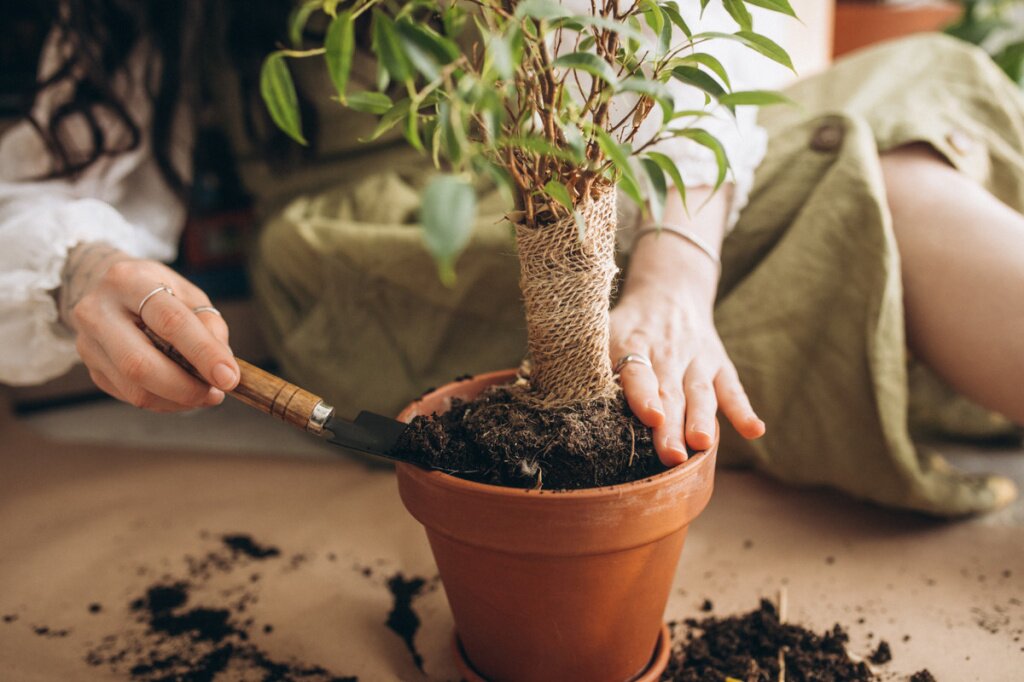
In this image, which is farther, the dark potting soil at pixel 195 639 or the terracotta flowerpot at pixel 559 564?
the dark potting soil at pixel 195 639

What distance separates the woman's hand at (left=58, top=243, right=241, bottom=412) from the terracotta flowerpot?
0.63 ft

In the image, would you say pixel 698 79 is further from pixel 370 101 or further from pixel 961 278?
pixel 961 278

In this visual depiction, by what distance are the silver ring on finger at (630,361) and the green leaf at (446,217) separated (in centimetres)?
38

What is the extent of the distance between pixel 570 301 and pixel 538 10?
10.4 inches

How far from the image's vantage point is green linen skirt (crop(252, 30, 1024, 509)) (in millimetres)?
925

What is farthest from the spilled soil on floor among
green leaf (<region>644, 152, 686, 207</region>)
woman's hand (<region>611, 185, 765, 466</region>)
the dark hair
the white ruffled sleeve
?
the dark hair

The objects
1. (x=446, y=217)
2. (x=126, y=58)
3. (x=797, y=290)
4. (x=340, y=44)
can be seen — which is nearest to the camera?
(x=446, y=217)

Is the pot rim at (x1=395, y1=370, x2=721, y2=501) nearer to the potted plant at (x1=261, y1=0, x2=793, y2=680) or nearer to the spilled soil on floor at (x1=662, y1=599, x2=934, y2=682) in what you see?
the potted plant at (x1=261, y1=0, x2=793, y2=680)

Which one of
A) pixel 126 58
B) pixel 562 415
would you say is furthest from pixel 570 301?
pixel 126 58

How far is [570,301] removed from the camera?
0.65 meters

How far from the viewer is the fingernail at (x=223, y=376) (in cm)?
67

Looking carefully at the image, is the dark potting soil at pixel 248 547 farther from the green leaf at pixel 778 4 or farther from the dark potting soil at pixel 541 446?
the green leaf at pixel 778 4

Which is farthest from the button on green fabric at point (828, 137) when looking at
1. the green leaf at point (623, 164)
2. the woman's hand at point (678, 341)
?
the green leaf at point (623, 164)

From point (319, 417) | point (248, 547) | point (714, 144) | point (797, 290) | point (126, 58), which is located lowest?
point (248, 547)
